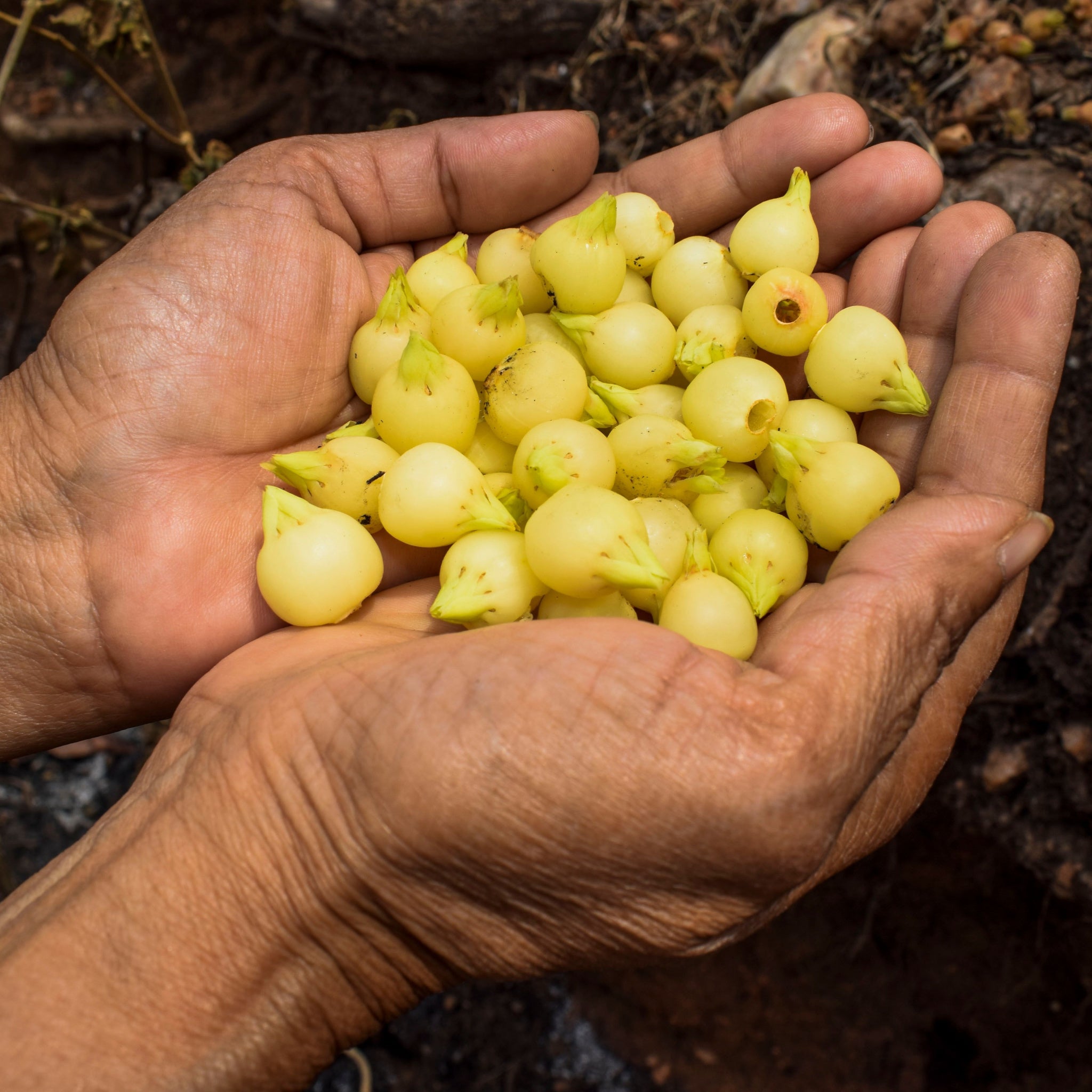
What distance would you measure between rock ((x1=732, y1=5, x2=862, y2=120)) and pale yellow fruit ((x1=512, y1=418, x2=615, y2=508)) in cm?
175

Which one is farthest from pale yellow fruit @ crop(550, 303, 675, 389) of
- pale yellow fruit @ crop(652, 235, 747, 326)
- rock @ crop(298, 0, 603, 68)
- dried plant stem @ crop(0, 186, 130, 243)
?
dried plant stem @ crop(0, 186, 130, 243)

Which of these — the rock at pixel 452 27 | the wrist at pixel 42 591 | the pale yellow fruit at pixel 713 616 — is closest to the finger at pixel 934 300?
the pale yellow fruit at pixel 713 616

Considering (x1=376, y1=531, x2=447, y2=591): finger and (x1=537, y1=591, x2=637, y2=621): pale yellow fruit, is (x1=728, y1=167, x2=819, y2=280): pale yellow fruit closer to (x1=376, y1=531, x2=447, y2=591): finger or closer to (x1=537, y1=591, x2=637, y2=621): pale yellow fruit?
(x1=537, y1=591, x2=637, y2=621): pale yellow fruit

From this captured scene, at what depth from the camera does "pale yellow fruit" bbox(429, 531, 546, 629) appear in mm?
1979

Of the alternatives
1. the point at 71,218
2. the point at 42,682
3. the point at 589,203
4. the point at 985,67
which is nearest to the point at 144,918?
the point at 42,682

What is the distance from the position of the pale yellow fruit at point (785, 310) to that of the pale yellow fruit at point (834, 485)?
0.97 ft

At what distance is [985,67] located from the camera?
3.07m

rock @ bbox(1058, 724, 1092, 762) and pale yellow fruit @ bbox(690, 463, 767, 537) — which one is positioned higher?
pale yellow fruit @ bbox(690, 463, 767, 537)

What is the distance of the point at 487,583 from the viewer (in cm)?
201

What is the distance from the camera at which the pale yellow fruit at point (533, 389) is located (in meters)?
2.23

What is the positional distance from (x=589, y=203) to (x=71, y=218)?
2.17 metres

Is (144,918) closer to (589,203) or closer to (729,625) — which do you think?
(729,625)

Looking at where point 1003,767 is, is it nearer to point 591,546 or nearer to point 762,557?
point 762,557

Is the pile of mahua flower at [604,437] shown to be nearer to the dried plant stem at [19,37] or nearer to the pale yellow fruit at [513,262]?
the pale yellow fruit at [513,262]
